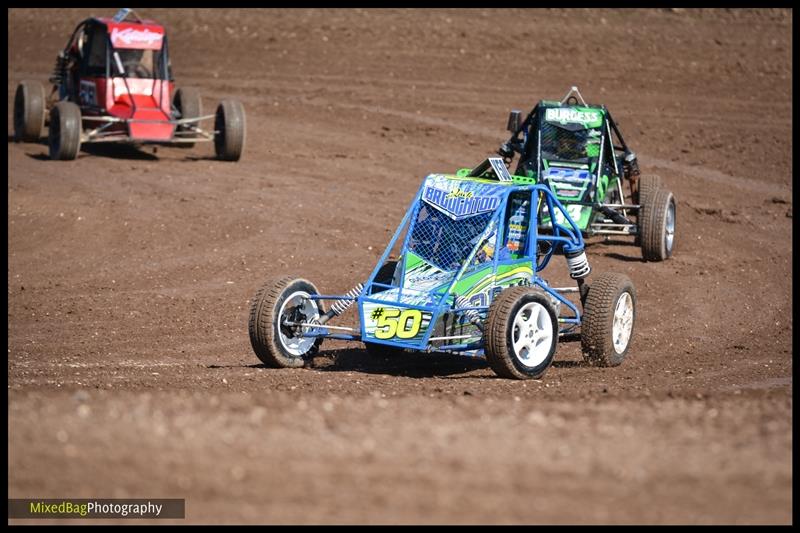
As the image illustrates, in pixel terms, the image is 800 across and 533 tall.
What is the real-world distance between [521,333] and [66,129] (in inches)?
442

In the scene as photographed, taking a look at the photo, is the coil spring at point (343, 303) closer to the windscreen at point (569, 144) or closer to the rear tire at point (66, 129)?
the windscreen at point (569, 144)

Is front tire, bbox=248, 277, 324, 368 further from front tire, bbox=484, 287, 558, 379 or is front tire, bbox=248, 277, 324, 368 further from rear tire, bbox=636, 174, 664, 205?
rear tire, bbox=636, 174, 664, 205

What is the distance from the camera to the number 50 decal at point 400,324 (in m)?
9.62

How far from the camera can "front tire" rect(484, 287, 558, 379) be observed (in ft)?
30.4

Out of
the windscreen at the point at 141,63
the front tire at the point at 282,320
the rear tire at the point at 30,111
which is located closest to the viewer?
the front tire at the point at 282,320

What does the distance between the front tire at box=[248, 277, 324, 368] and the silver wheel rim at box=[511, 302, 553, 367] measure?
1651 millimetres

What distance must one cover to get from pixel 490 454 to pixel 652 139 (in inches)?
668

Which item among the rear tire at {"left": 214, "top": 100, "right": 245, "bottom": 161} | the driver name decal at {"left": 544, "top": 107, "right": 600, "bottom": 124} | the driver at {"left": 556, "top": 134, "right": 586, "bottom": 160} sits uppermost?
the rear tire at {"left": 214, "top": 100, "right": 245, "bottom": 161}

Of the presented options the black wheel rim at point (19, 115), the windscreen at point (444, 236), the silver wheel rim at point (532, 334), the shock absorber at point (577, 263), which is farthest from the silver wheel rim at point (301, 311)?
the black wheel rim at point (19, 115)

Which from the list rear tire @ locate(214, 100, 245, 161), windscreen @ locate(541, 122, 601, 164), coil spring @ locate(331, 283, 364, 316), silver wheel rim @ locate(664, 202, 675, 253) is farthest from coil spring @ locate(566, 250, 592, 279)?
rear tire @ locate(214, 100, 245, 161)

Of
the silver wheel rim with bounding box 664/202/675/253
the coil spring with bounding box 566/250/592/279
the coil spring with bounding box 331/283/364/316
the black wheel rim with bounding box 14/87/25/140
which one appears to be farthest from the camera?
the black wheel rim with bounding box 14/87/25/140

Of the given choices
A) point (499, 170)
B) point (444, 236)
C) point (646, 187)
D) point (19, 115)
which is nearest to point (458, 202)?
point (444, 236)

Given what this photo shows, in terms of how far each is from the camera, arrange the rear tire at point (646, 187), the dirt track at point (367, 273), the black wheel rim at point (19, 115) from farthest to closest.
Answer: the black wheel rim at point (19, 115), the rear tire at point (646, 187), the dirt track at point (367, 273)

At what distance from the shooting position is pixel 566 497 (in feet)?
20.4
